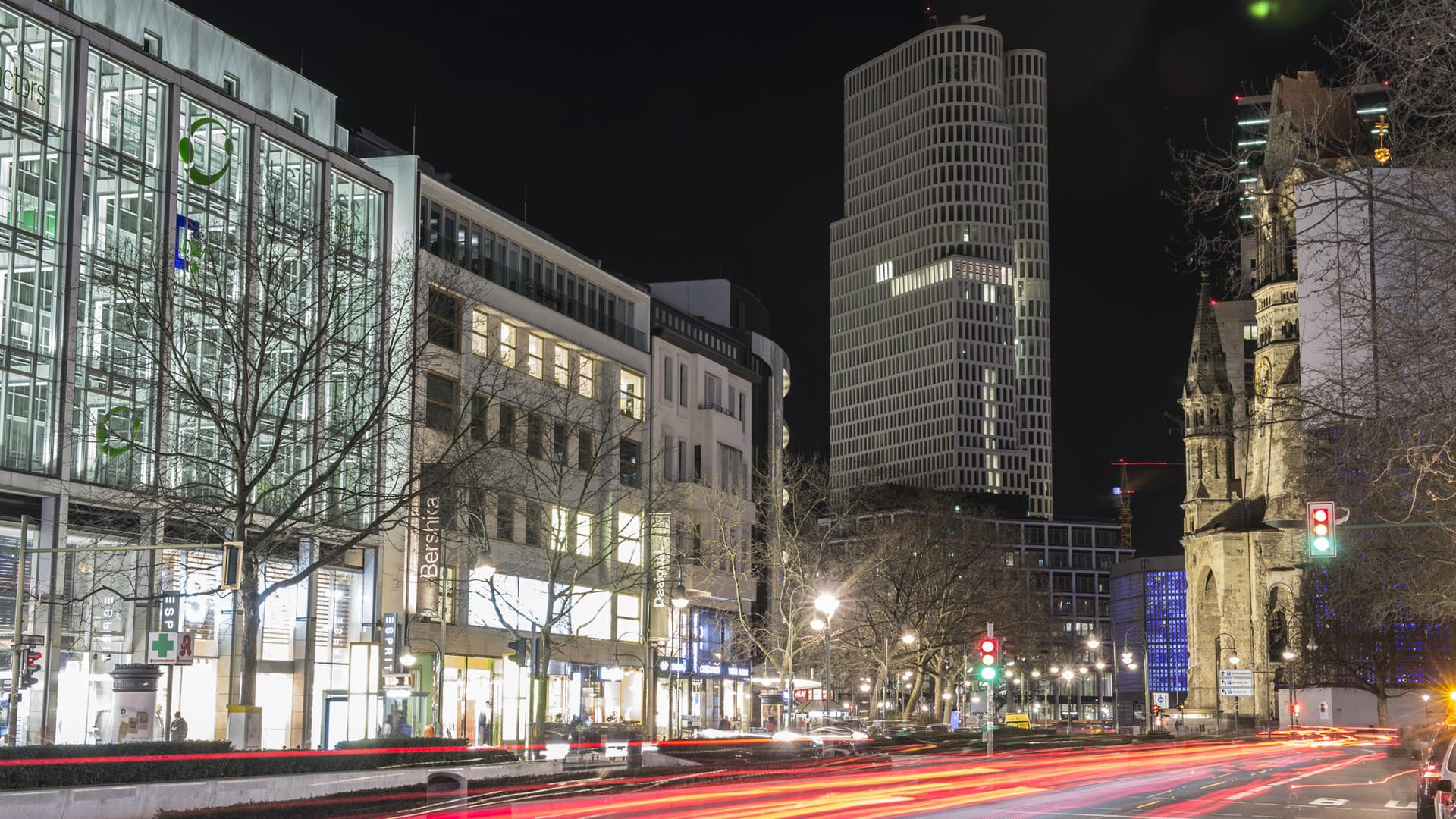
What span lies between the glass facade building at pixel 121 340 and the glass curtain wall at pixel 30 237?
0.14 ft

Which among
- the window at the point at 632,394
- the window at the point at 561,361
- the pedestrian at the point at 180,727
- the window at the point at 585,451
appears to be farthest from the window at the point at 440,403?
the pedestrian at the point at 180,727

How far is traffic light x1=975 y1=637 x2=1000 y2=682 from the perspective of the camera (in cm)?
3691

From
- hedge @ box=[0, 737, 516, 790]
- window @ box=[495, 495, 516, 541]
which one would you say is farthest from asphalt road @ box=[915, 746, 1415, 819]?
window @ box=[495, 495, 516, 541]

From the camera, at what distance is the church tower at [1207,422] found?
430ft

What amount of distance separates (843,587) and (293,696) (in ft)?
76.9

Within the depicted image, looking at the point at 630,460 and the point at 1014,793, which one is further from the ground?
the point at 630,460

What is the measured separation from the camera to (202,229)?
45.2m

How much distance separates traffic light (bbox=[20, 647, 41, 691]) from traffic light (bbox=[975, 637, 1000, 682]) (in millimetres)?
21129

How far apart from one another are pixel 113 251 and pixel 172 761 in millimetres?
20341

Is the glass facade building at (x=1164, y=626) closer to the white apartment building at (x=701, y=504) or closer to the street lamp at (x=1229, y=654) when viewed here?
the street lamp at (x=1229, y=654)

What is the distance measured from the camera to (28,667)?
33938 mm

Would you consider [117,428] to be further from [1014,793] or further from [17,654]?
[1014,793]

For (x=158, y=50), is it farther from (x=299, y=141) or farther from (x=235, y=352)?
(x=235, y=352)

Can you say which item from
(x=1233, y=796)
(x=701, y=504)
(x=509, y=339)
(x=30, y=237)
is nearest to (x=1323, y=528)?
(x=1233, y=796)
